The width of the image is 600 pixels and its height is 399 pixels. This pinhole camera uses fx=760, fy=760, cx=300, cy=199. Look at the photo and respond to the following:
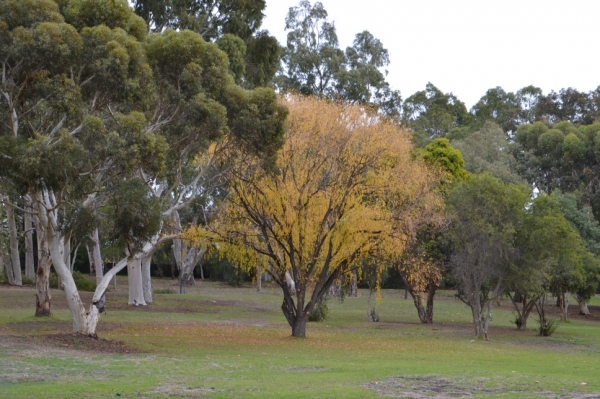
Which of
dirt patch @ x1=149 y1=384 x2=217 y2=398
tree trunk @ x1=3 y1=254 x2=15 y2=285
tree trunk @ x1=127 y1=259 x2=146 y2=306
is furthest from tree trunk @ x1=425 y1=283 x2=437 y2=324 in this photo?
tree trunk @ x1=3 y1=254 x2=15 y2=285

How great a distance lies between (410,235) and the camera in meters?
29.1

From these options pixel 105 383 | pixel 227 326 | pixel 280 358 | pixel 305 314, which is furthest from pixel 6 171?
pixel 227 326

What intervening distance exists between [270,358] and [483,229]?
1210 centimetres

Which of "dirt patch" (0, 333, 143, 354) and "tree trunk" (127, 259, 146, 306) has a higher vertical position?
"tree trunk" (127, 259, 146, 306)

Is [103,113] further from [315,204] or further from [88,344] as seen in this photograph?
[315,204]

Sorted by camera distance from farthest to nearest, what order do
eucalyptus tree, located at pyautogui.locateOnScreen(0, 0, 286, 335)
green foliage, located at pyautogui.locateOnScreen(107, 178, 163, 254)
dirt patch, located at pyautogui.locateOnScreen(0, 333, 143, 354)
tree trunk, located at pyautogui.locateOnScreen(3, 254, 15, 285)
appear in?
tree trunk, located at pyautogui.locateOnScreen(3, 254, 15, 285), green foliage, located at pyautogui.locateOnScreen(107, 178, 163, 254), dirt patch, located at pyautogui.locateOnScreen(0, 333, 143, 354), eucalyptus tree, located at pyautogui.locateOnScreen(0, 0, 286, 335)

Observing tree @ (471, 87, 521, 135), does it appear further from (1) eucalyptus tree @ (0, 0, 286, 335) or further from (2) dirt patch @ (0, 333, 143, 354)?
(2) dirt patch @ (0, 333, 143, 354)

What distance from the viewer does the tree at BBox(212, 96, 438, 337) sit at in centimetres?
2602

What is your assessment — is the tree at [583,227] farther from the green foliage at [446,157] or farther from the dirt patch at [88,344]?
the dirt patch at [88,344]

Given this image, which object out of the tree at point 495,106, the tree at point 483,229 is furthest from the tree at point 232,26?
the tree at point 495,106

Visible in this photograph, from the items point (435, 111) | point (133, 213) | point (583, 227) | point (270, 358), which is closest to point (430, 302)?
point (583, 227)

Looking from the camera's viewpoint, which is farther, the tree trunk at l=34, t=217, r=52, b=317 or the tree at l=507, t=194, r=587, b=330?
the tree at l=507, t=194, r=587, b=330

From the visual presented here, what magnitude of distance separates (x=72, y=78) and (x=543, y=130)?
50.6 metres

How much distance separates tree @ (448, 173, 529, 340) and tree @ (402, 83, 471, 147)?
46380 mm
